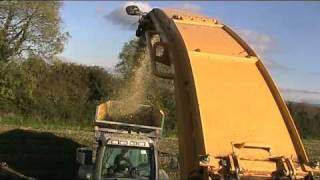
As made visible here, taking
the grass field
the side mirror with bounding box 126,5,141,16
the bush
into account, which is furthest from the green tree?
the side mirror with bounding box 126,5,141,16

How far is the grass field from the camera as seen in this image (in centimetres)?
1570

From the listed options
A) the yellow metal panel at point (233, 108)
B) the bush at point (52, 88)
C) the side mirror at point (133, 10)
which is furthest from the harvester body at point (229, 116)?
the bush at point (52, 88)

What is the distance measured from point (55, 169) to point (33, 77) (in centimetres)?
1826

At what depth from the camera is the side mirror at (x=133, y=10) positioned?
9922 mm

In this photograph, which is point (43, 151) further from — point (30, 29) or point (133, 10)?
point (30, 29)

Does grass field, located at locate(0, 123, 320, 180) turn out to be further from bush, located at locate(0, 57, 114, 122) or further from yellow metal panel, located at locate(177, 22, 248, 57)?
bush, located at locate(0, 57, 114, 122)

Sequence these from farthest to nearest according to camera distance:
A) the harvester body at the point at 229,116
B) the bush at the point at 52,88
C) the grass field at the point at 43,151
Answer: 1. the bush at the point at 52,88
2. the grass field at the point at 43,151
3. the harvester body at the point at 229,116

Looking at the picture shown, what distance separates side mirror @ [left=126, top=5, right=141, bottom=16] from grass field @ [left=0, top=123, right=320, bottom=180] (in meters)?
3.65

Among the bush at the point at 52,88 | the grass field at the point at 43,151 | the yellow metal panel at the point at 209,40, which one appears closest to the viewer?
the yellow metal panel at the point at 209,40

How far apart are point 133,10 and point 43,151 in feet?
35.1

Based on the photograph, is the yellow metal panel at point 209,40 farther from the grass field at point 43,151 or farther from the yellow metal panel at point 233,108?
the grass field at point 43,151

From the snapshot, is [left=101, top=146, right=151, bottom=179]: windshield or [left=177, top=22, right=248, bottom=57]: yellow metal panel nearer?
[left=177, top=22, right=248, bottom=57]: yellow metal panel

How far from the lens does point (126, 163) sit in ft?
30.6

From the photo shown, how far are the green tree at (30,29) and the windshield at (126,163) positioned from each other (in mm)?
24298
